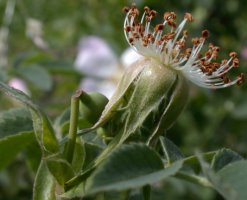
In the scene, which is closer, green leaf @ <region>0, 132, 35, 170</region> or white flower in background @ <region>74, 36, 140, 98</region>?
green leaf @ <region>0, 132, 35, 170</region>

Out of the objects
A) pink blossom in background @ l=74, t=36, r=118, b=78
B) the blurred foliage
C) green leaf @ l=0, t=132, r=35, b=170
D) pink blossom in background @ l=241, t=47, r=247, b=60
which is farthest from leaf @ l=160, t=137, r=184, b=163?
pink blossom in background @ l=241, t=47, r=247, b=60

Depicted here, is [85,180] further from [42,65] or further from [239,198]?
[42,65]

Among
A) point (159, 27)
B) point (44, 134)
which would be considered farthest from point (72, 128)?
point (159, 27)

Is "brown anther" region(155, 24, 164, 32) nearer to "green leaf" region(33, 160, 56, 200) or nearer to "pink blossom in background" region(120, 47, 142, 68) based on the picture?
Result: "green leaf" region(33, 160, 56, 200)

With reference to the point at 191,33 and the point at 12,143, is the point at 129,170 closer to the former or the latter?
the point at 12,143

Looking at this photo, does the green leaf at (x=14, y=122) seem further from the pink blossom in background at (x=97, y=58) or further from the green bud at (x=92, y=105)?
the pink blossom in background at (x=97, y=58)

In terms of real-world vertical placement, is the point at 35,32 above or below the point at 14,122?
below
